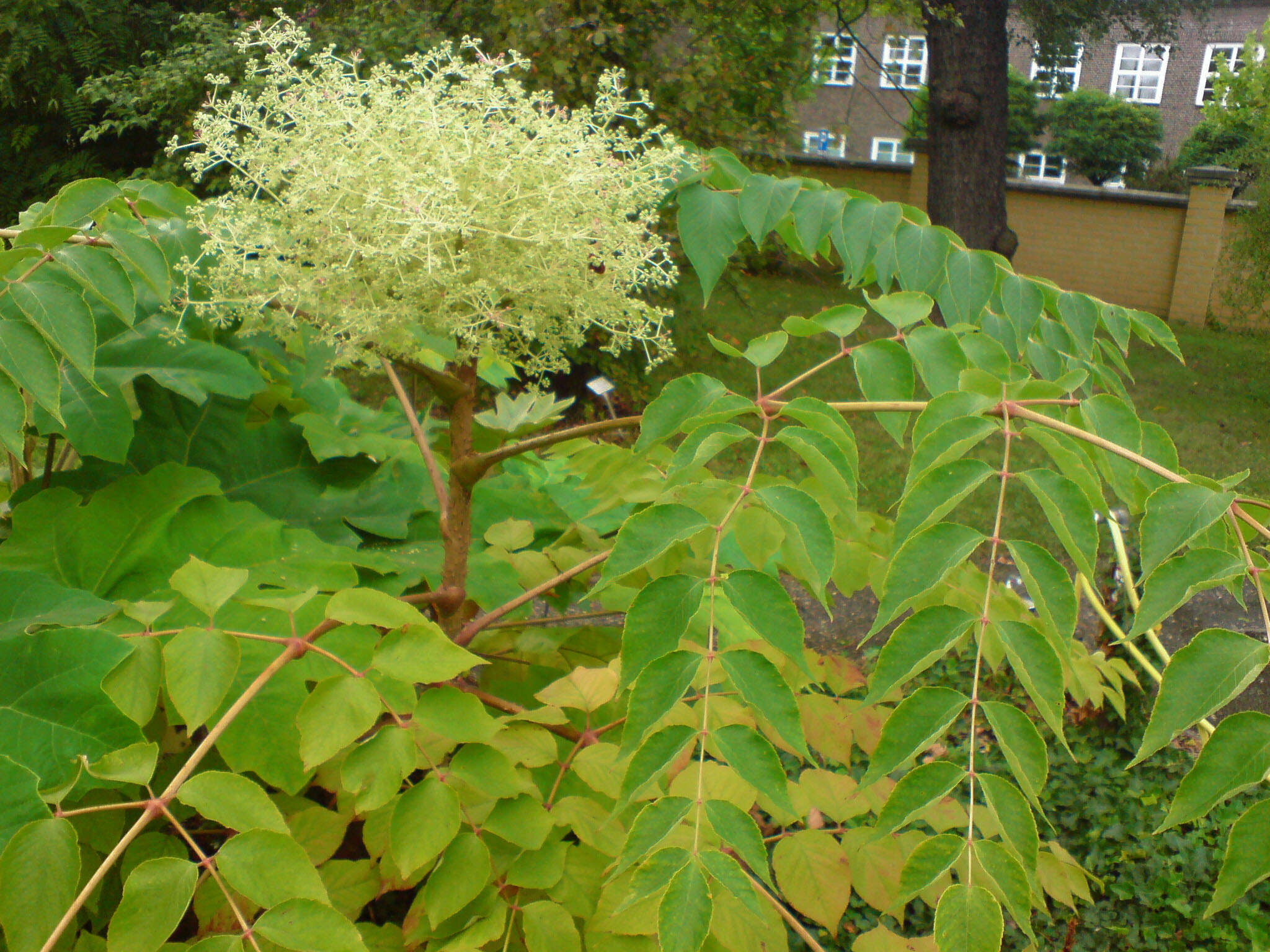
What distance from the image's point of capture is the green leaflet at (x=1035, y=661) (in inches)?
31.0

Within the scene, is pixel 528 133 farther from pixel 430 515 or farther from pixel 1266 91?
pixel 1266 91

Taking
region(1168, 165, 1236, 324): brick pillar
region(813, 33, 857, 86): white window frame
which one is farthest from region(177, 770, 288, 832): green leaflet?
region(1168, 165, 1236, 324): brick pillar

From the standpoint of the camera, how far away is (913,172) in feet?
51.4

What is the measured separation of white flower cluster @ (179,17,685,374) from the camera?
1147 mm

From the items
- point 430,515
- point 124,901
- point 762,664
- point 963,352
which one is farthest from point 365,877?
point 963,352

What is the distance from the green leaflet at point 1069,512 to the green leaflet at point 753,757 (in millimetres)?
341

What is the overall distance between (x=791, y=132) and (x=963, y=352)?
32.1 feet

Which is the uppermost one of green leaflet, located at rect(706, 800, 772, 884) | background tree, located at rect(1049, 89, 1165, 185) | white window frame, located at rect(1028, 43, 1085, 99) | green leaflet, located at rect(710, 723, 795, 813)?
white window frame, located at rect(1028, 43, 1085, 99)

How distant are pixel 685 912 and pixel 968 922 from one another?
0.76ft

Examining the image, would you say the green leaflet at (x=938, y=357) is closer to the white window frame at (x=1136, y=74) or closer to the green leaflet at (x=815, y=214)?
the green leaflet at (x=815, y=214)

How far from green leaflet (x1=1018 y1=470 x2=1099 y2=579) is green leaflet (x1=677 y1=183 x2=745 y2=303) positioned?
0.80 m

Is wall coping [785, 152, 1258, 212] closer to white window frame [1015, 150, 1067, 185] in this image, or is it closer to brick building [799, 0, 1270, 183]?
white window frame [1015, 150, 1067, 185]

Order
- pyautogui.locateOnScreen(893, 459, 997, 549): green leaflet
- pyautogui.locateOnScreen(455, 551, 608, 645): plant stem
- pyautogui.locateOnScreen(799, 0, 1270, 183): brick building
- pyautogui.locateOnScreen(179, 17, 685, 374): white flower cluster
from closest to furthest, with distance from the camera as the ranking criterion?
pyautogui.locateOnScreen(893, 459, 997, 549): green leaflet
pyautogui.locateOnScreen(179, 17, 685, 374): white flower cluster
pyautogui.locateOnScreen(455, 551, 608, 645): plant stem
pyautogui.locateOnScreen(799, 0, 1270, 183): brick building

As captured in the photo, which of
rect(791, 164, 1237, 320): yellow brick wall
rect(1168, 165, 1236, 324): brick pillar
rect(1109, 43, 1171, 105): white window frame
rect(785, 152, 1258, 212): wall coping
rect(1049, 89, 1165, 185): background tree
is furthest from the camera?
rect(1109, 43, 1171, 105): white window frame
